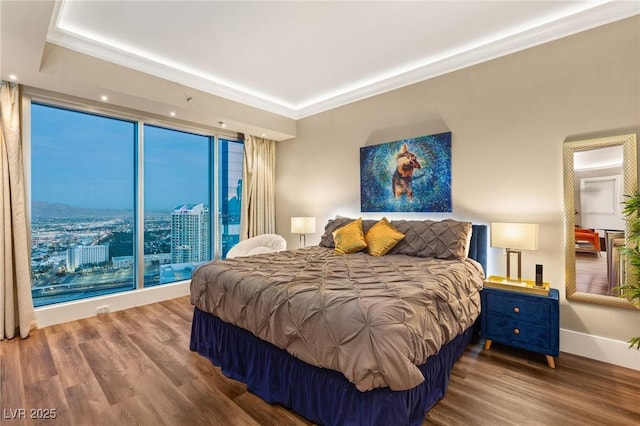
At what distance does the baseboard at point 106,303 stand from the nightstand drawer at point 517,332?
156 inches

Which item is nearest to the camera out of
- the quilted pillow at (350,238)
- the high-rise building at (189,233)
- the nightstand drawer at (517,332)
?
the nightstand drawer at (517,332)

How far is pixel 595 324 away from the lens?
2566 millimetres

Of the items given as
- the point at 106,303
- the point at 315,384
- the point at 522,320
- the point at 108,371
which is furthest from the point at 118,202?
the point at 522,320

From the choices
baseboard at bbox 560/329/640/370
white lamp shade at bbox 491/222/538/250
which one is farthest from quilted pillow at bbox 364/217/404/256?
baseboard at bbox 560/329/640/370

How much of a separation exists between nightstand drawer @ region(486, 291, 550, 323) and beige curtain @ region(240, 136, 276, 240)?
365 centimetres

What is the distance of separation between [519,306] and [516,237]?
0.58 m

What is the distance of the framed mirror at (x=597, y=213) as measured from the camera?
96.4 inches

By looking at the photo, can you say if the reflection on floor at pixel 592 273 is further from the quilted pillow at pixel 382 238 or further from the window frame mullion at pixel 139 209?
the window frame mullion at pixel 139 209

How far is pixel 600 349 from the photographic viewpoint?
2510 mm

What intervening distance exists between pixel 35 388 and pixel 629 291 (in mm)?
4414

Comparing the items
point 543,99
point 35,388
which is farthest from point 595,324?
point 35,388

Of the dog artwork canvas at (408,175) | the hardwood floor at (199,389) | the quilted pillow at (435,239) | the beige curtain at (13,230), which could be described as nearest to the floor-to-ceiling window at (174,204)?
the beige curtain at (13,230)

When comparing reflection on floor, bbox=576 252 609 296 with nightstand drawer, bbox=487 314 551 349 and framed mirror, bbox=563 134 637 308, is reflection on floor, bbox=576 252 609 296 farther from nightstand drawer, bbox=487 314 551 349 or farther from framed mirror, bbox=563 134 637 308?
nightstand drawer, bbox=487 314 551 349

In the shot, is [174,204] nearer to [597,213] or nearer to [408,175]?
[408,175]
